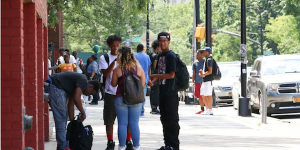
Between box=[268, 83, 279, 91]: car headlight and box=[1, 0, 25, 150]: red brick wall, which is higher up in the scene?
box=[1, 0, 25, 150]: red brick wall

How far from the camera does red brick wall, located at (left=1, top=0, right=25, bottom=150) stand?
5.38m

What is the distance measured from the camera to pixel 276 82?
15.4 m

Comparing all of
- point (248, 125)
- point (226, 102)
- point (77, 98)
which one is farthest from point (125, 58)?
point (226, 102)

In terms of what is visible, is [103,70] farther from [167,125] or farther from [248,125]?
[248,125]

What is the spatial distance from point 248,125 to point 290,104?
282 cm

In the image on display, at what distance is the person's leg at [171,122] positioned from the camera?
8.62 meters

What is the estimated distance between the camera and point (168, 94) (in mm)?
8586

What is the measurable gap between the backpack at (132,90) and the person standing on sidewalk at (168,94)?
40 cm

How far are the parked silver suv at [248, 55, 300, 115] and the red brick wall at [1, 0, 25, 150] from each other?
10.2m

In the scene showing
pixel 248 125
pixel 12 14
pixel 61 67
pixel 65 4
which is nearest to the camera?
pixel 12 14

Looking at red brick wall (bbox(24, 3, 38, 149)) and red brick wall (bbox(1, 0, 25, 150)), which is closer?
red brick wall (bbox(1, 0, 25, 150))

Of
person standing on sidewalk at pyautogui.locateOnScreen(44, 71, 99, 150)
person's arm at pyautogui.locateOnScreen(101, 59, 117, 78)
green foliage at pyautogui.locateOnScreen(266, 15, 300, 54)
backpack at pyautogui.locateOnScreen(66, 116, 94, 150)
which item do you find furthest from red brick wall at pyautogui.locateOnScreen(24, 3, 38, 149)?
green foliage at pyautogui.locateOnScreen(266, 15, 300, 54)

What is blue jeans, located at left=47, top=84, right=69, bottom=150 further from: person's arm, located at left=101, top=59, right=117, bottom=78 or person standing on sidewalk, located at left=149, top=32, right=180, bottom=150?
person standing on sidewalk, located at left=149, top=32, right=180, bottom=150

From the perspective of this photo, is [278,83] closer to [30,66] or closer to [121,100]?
[121,100]
